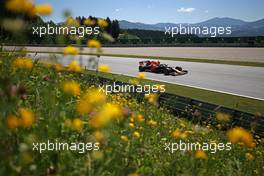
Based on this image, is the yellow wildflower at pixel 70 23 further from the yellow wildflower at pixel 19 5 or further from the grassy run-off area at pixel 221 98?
the grassy run-off area at pixel 221 98

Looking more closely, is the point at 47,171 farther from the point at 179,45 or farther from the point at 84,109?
the point at 179,45

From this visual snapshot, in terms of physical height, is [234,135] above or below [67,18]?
below

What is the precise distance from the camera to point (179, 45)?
56.8 m

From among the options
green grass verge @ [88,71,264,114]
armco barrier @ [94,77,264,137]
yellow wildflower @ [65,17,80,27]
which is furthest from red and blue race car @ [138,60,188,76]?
yellow wildflower @ [65,17,80,27]

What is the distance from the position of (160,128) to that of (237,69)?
22.4 m

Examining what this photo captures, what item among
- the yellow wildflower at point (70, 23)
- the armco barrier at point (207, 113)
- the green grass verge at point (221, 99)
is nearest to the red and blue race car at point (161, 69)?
the green grass verge at point (221, 99)

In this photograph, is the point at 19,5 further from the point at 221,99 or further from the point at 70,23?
the point at 221,99

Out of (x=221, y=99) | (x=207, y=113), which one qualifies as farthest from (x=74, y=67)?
(x=221, y=99)

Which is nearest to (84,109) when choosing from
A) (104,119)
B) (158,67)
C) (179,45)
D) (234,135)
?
(104,119)

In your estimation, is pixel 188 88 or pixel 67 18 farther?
pixel 188 88

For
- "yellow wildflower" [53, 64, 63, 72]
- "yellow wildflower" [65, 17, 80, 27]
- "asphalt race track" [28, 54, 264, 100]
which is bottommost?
"asphalt race track" [28, 54, 264, 100]

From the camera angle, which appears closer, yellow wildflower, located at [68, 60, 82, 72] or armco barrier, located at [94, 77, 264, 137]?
yellow wildflower, located at [68, 60, 82, 72]

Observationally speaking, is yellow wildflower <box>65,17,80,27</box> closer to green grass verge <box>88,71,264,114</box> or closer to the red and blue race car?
green grass verge <box>88,71,264,114</box>

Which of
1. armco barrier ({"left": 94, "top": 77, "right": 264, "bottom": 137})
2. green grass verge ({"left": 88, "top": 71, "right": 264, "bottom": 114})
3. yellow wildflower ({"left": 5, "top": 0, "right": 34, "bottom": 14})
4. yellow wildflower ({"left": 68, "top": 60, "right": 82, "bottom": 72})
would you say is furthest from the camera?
green grass verge ({"left": 88, "top": 71, "right": 264, "bottom": 114})
